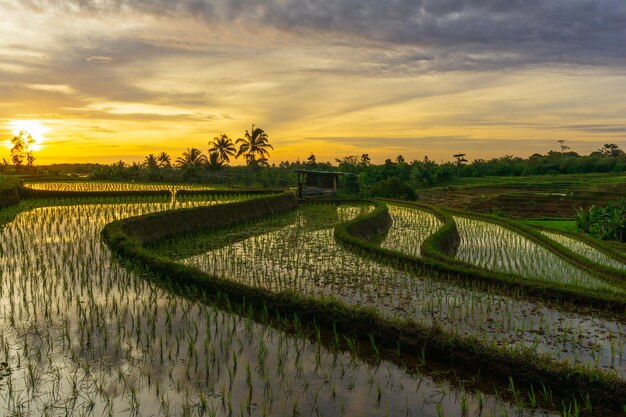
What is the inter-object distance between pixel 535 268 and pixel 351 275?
15.6 ft

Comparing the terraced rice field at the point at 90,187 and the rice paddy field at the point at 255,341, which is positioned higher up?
the terraced rice field at the point at 90,187

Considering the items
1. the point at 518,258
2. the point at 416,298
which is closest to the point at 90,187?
the point at 518,258

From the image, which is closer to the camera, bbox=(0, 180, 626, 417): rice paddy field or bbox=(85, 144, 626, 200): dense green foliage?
bbox=(0, 180, 626, 417): rice paddy field

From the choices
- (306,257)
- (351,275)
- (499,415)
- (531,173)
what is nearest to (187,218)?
(306,257)

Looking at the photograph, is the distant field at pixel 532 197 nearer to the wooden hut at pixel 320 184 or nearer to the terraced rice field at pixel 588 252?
the wooden hut at pixel 320 184

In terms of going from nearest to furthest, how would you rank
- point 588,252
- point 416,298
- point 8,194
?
point 416,298
point 588,252
point 8,194

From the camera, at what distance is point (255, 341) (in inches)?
244

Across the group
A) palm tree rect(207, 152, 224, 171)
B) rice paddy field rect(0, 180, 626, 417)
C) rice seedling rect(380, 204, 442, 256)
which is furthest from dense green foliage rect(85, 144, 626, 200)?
rice paddy field rect(0, 180, 626, 417)

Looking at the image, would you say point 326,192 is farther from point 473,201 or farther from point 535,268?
point 535,268

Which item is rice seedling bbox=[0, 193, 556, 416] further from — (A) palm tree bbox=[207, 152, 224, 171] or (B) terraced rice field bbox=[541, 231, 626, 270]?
(A) palm tree bbox=[207, 152, 224, 171]

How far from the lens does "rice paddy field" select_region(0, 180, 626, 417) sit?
4.65 m

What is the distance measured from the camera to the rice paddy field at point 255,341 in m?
4.65

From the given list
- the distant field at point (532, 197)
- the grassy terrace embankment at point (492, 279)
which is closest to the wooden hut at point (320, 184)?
the distant field at point (532, 197)

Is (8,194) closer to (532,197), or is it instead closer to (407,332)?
(407,332)
